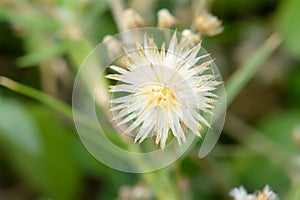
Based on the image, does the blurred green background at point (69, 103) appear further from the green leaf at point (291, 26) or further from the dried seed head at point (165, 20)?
the dried seed head at point (165, 20)

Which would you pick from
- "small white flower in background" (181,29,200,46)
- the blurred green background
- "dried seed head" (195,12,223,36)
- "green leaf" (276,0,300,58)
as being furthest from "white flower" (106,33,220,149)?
"green leaf" (276,0,300,58)

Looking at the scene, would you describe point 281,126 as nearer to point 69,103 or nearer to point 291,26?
point 291,26

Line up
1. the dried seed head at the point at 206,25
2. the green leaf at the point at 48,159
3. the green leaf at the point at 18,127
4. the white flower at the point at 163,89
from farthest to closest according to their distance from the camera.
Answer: the green leaf at the point at 48,159
the green leaf at the point at 18,127
the dried seed head at the point at 206,25
the white flower at the point at 163,89

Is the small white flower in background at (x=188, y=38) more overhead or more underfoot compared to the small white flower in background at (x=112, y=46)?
more underfoot

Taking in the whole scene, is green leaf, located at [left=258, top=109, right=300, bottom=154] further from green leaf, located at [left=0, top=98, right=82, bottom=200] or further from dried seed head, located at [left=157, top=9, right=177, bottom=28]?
dried seed head, located at [left=157, top=9, right=177, bottom=28]

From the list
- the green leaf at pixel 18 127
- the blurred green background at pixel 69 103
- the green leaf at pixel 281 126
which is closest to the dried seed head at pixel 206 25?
the blurred green background at pixel 69 103

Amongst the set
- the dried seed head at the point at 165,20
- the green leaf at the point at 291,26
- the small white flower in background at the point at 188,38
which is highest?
the green leaf at the point at 291,26

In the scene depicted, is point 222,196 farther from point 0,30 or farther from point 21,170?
point 0,30
